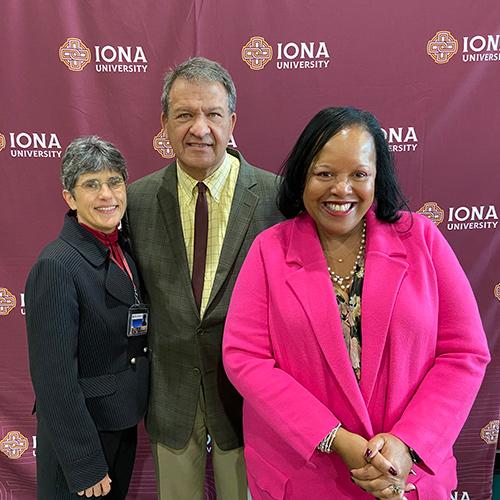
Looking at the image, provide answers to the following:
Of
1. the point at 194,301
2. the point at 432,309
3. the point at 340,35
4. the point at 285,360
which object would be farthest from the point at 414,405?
the point at 340,35

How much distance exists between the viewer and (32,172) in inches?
95.2

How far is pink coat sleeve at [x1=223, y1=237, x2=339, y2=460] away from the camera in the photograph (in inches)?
54.1

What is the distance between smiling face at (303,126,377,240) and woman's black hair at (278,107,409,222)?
2 cm

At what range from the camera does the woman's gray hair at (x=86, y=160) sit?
1683 millimetres

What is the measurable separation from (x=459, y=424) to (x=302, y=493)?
1.53ft

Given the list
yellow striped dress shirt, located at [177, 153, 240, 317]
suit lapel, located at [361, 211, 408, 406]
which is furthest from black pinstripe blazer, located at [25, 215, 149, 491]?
suit lapel, located at [361, 211, 408, 406]

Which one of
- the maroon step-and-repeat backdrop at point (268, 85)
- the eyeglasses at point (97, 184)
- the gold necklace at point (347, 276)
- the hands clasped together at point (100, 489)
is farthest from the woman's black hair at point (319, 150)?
the hands clasped together at point (100, 489)

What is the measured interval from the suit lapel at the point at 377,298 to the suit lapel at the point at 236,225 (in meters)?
0.51

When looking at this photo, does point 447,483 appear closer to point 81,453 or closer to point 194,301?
point 194,301

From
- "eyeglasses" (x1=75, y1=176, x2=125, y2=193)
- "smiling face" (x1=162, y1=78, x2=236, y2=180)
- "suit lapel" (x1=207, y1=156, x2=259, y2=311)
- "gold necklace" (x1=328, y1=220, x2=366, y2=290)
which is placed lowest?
"gold necklace" (x1=328, y1=220, x2=366, y2=290)

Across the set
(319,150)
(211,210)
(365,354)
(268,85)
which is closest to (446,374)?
(365,354)

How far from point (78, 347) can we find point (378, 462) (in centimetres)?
97

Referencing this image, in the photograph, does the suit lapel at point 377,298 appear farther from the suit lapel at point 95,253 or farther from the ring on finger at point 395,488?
the suit lapel at point 95,253

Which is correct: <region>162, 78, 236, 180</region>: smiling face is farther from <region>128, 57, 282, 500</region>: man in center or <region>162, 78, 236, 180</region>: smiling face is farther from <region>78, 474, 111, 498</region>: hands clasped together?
<region>78, 474, 111, 498</region>: hands clasped together
